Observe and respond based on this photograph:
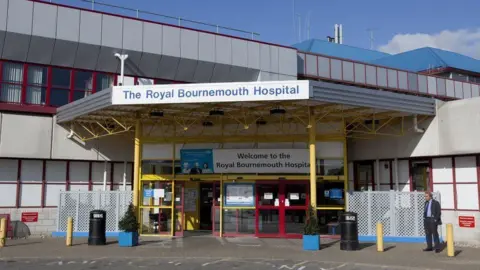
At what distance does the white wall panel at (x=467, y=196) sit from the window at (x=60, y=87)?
15520 millimetres

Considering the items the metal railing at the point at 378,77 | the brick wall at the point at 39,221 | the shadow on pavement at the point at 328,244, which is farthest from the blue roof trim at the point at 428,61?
the brick wall at the point at 39,221

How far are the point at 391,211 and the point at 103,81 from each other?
1283 cm

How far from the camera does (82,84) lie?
21.0 meters

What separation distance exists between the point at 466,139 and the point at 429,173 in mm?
2108

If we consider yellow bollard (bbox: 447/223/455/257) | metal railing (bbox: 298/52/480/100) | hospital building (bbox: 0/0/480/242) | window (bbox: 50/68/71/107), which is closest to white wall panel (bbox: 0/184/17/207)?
hospital building (bbox: 0/0/480/242)

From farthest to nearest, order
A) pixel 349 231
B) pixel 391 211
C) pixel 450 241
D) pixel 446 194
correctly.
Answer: pixel 446 194 → pixel 391 211 → pixel 349 231 → pixel 450 241

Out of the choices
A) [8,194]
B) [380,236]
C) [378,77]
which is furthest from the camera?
[378,77]

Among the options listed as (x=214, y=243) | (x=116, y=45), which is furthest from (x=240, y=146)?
(x=116, y=45)

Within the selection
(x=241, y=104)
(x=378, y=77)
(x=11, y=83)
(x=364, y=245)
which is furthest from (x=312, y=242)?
(x=378, y=77)

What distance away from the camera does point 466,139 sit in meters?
16.6

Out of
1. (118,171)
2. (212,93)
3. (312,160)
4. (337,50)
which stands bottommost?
(118,171)

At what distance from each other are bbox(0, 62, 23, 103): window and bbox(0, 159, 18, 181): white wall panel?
7.97ft

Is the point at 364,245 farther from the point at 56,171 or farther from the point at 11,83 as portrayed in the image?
the point at 11,83

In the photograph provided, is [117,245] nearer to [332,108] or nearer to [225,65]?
[332,108]
